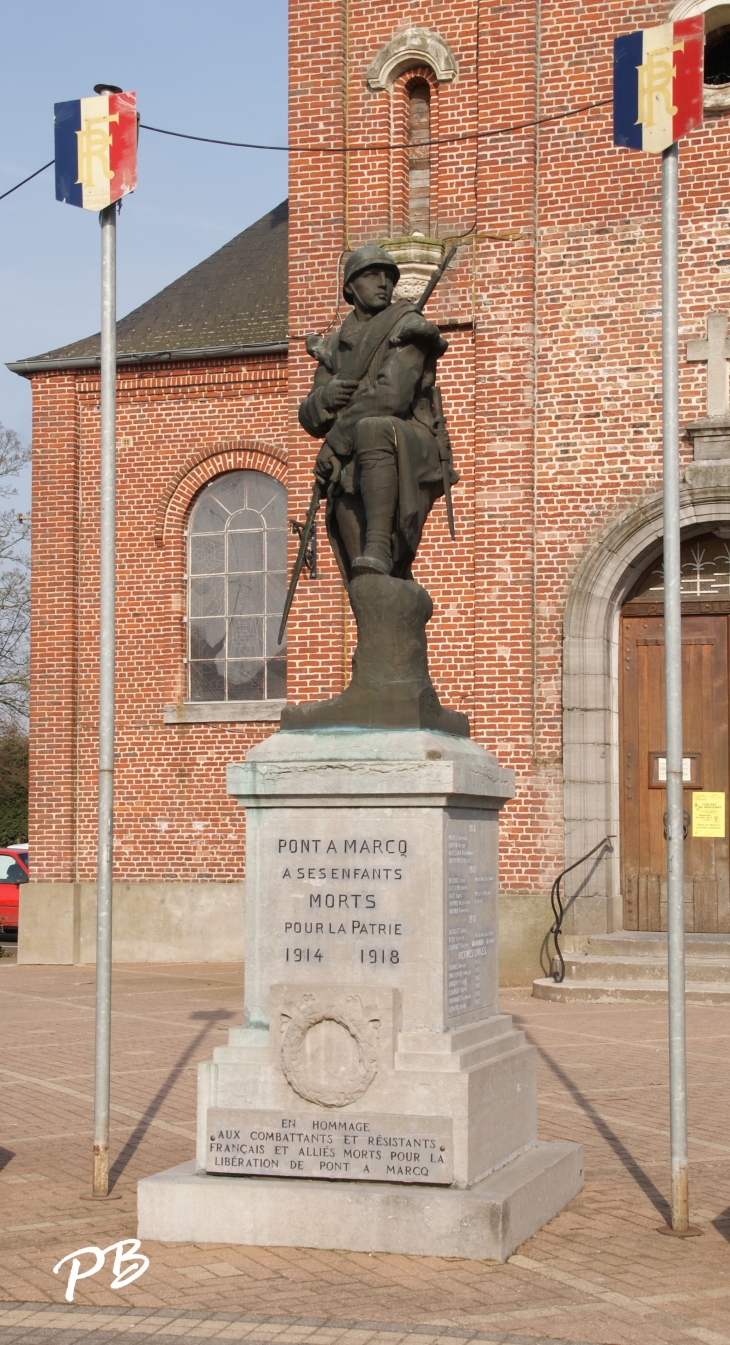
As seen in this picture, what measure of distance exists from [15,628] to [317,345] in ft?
104

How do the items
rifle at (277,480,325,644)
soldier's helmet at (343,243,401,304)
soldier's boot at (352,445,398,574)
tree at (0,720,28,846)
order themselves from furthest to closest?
tree at (0,720,28,846) → rifle at (277,480,325,644) → soldier's helmet at (343,243,401,304) → soldier's boot at (352,445,398,574)

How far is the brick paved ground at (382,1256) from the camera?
5.16m

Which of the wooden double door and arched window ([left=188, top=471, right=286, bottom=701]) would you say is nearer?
the wooden double door

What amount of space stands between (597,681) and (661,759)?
3.46ft

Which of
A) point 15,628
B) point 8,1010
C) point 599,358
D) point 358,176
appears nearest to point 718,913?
point 599,358

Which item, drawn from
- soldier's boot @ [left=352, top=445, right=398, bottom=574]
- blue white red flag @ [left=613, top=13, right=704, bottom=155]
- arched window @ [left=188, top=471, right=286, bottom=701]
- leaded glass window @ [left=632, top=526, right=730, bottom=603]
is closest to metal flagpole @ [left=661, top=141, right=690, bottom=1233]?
blue white red flag @ [left=613, top=13, right=704, bottom=155]

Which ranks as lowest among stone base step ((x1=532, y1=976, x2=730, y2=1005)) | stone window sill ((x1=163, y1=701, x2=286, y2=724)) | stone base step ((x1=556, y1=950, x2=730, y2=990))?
stone base step ((x1=532, y1=976, x2=730, y2=1005))

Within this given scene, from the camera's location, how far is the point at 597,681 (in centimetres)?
1498

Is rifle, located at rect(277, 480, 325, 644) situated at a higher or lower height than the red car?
higher

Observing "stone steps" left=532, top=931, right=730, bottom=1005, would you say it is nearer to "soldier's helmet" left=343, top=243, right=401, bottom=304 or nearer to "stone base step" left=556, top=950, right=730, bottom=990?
"stone base step" left=556, top=950, right=730, bottom=990

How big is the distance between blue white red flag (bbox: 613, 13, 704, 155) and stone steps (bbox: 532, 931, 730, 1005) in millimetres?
8168

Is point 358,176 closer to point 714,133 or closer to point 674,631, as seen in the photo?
point 714,133

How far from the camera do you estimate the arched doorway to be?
15.2m

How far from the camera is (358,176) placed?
53.2 feet
